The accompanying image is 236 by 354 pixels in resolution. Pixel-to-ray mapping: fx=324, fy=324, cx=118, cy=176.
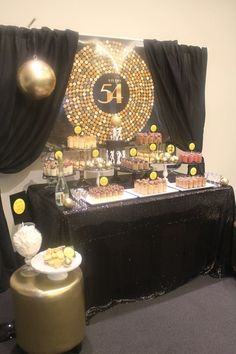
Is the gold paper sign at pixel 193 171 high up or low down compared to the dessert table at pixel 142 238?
up

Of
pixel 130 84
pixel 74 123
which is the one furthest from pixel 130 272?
pixel 130 84

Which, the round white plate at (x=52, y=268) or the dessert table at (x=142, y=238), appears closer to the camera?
the round white plate at (x=52, y=268)

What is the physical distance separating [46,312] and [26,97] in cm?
143

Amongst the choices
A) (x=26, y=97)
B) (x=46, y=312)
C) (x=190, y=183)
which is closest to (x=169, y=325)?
(x=46, y=312)

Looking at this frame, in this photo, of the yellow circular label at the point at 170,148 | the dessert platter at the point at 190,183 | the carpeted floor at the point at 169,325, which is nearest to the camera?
the carpeted floor at the point at 169,325

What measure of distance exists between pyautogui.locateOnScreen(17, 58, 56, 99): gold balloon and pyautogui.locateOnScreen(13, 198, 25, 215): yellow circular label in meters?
0.71

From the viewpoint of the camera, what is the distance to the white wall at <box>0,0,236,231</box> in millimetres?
2436

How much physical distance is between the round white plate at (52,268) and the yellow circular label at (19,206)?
399 millimetres

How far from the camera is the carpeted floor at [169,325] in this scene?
1.82 m

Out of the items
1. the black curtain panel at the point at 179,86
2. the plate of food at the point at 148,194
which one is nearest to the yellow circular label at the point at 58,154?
the plate of food at the point at 148,194

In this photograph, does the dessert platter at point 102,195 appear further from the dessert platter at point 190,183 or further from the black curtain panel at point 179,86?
the black curtain panel at point 179,86

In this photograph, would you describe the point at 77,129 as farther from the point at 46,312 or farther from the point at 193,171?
the point at 46,312

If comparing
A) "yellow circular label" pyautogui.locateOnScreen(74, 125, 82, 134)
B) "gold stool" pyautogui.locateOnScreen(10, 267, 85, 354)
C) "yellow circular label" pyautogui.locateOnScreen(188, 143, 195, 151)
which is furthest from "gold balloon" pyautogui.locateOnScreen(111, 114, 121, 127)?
"gold stool" pyautogui.locateOnScreen(10, 267, 85, 354)

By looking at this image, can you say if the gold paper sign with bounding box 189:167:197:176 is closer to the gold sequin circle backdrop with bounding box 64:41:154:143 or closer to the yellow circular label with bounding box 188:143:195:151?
the yellow circular label with bounding box 188:143:195:151
